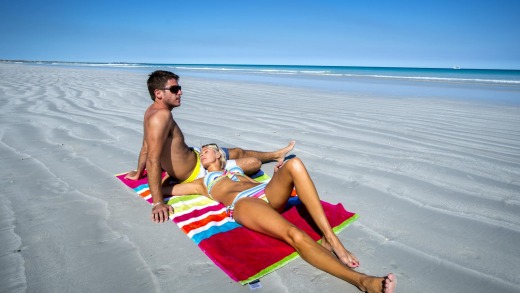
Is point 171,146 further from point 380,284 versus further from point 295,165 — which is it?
point 380,284

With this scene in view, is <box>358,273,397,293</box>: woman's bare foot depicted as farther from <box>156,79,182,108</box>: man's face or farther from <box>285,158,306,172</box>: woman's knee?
<box>156,79,182,108</box>: man's face

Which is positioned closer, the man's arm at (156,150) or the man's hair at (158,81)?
the man's arm at (156,150)

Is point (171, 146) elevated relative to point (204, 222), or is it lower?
elevated

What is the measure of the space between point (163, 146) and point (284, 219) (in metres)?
1.26

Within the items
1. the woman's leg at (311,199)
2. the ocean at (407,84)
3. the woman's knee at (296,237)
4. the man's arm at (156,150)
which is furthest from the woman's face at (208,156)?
the ocean at (407,84)

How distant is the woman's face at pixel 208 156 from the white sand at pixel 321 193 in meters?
0.68

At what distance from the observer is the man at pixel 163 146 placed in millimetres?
2477

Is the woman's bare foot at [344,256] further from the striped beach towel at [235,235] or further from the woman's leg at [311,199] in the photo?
the striped beach towel at [235,235]

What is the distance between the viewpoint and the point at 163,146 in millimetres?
2566

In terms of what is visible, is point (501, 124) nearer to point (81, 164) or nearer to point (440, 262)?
point (440, 262)

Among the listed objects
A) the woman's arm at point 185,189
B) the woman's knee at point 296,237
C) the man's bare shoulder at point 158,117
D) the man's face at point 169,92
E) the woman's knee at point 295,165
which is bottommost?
the woman's arm at point 185,189

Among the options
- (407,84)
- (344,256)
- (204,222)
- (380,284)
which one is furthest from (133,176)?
(407,84)

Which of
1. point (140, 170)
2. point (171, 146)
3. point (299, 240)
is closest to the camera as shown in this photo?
point (299, 240)

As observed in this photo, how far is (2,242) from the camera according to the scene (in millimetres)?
2072
